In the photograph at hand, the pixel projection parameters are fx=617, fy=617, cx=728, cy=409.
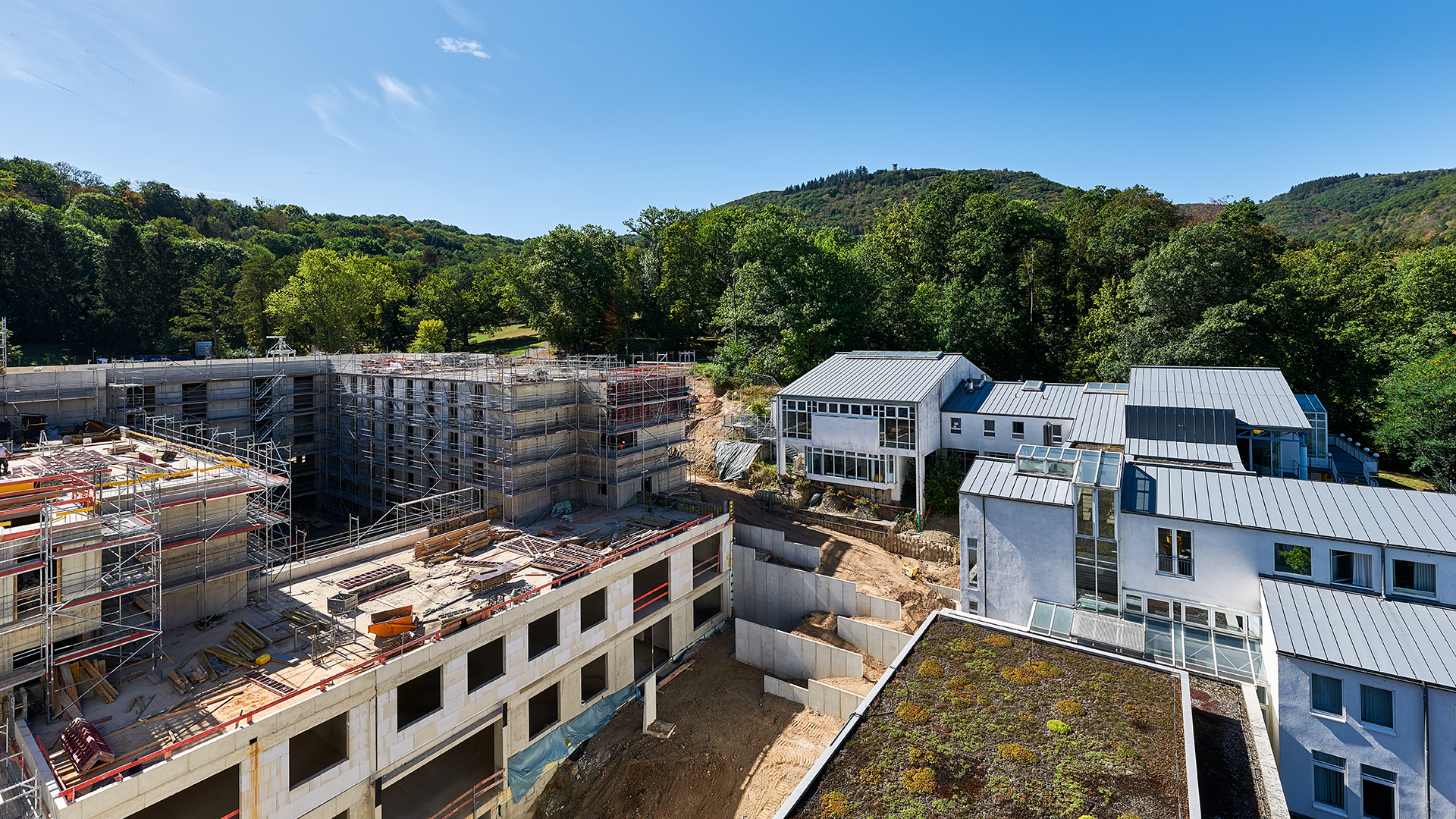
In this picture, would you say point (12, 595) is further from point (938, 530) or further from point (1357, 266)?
point (1357, 266)

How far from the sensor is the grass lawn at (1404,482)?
118ft

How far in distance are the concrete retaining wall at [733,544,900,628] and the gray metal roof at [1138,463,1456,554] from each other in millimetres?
11121

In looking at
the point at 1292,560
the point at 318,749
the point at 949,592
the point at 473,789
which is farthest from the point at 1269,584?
the point at 318,749

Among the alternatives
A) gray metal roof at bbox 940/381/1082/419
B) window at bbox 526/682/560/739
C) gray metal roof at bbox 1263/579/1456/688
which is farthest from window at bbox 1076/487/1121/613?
window at bbox 526/682/560/739

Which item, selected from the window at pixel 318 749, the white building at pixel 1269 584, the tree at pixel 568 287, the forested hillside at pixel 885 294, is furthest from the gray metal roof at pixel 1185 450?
the tree at pixel 568 287

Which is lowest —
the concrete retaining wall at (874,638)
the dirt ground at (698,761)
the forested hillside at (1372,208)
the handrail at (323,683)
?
the dirt ground at (698,761)

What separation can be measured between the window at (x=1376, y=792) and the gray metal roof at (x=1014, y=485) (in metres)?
8.75

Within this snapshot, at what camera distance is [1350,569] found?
17062 mm

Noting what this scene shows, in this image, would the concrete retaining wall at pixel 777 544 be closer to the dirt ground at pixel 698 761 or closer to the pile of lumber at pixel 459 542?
the dirt ground at pixel 698 761

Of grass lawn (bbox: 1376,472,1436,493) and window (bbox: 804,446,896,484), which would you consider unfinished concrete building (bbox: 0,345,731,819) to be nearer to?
window (bbox: 804,446,896,484)

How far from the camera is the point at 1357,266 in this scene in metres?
49.5

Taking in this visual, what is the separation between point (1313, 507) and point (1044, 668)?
10.4 metres

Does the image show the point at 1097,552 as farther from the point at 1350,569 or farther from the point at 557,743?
the point at 557,743

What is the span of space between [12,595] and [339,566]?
885 cm
